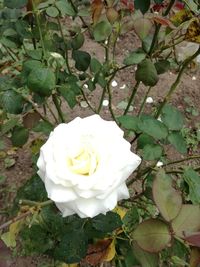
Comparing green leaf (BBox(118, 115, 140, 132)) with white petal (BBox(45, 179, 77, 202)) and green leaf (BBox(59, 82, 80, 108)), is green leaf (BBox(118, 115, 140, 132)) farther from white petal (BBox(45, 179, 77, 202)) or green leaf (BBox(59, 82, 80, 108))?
white petal (BBox(45, 179, 77, 202))

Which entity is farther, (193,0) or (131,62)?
(193,0)

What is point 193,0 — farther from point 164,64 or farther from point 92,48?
point 92,48

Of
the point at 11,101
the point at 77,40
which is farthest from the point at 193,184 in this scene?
the point at 77,40

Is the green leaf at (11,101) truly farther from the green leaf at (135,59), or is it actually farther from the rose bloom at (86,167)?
the rose bloom at (86,167)

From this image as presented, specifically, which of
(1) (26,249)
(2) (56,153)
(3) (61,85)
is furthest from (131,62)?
(1) (26,249)

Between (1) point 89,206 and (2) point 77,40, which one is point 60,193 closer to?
(1) point 89,206

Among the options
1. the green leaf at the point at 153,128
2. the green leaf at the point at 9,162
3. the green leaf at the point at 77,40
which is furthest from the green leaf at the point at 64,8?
the green leaf at the point at 9,162
